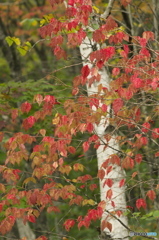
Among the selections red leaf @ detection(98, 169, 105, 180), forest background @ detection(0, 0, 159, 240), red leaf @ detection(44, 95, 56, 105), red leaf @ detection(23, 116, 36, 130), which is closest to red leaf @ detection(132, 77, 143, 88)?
forest background @ detection(0, 0, 159, 240)

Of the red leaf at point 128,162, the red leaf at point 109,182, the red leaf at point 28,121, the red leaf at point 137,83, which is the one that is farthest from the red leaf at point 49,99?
the red leaf at point 109,182

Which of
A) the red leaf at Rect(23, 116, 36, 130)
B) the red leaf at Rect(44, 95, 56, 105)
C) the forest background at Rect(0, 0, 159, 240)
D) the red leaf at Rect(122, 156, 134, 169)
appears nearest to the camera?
the red leaf at Rect(44, 95, 56, 105)

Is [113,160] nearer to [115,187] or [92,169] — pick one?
[115,187]

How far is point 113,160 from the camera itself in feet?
17.7

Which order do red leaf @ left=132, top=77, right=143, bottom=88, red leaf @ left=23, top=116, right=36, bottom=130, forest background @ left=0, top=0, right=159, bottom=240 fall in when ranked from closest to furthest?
red leaf @ left=132, top=77, right=143, bottom=88
red leaf @ left=23, top=116, right=36, bottom=130
forest background @ left=0, top=0, right=159, bottom=240

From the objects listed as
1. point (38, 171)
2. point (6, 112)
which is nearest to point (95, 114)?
point (38, 171)

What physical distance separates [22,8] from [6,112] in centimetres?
1099

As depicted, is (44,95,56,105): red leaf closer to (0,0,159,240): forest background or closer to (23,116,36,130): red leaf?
(0,0,159,240): forest background

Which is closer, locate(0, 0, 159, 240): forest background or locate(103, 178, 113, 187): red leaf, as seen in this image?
locate(0, 0, 159, 240): forest background

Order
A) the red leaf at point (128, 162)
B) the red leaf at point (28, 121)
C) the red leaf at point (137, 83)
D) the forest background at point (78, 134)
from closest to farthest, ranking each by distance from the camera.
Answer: the red leaf at point (137, 83)
the red leaf at point (28, 121)
the red leaf at point (128, 162)
the forest background at point (78, 134)

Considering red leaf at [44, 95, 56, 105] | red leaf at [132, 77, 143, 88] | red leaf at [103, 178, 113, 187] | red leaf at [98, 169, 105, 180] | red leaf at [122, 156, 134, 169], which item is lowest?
red leaf at [103, 178, 113, 187]

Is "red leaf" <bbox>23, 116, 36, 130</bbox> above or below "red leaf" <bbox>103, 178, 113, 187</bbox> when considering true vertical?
above

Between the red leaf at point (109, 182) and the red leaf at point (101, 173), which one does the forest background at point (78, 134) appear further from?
the red leaf at point (109, 182)

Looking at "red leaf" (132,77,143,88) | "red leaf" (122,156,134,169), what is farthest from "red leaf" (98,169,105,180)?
"red leaf" (132,77,143,88)
